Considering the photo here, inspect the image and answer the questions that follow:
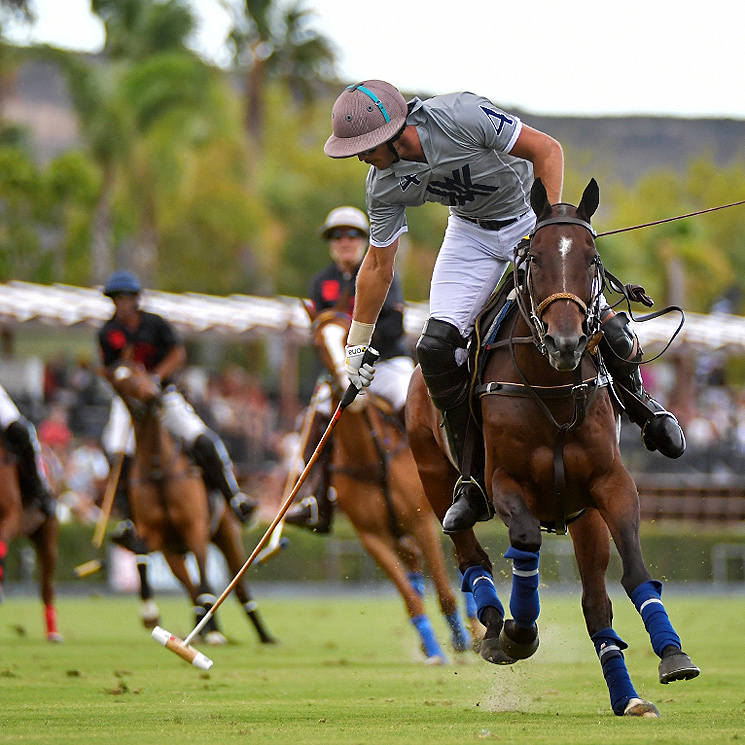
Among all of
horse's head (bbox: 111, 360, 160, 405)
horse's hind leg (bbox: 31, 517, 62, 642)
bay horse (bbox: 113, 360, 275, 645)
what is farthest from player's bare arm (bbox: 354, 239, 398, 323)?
horse's hind leg (bbox: 31, 517, 62, 642)

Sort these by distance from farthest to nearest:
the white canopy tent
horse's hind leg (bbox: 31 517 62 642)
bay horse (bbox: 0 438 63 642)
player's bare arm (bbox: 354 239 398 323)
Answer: the white canopy tent < horse's hind leg (bbox: 31 517 62 642) < bay horse (bbox: 0 438 63 642) < player's bare arm (bbox: 354 239 398 323)

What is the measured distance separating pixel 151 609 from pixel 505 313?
230 inches

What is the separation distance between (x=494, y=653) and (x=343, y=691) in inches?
53.3

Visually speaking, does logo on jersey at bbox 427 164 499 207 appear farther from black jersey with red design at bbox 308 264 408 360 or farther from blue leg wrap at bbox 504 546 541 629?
black jersey with red design at bbox 308 264 408 360

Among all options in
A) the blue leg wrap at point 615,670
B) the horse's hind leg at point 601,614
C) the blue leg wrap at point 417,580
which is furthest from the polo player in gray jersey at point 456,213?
the blue leg wrap at point 417,580

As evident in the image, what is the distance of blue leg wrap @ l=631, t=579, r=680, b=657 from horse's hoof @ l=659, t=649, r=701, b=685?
0.07 m

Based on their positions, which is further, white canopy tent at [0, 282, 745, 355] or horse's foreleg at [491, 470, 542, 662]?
white canopy tent at [0, 282, 745, 355]

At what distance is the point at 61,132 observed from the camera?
55188mm

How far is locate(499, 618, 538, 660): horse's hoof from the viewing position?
662cm

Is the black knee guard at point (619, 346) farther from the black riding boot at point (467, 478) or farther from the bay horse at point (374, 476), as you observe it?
the bay horse at point (374, 476)

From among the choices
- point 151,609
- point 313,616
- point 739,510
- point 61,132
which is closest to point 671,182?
point 61,132

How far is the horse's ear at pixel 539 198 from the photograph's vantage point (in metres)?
6.66

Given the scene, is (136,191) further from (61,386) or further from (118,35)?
(61,386)

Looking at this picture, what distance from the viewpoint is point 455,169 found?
283 inches
